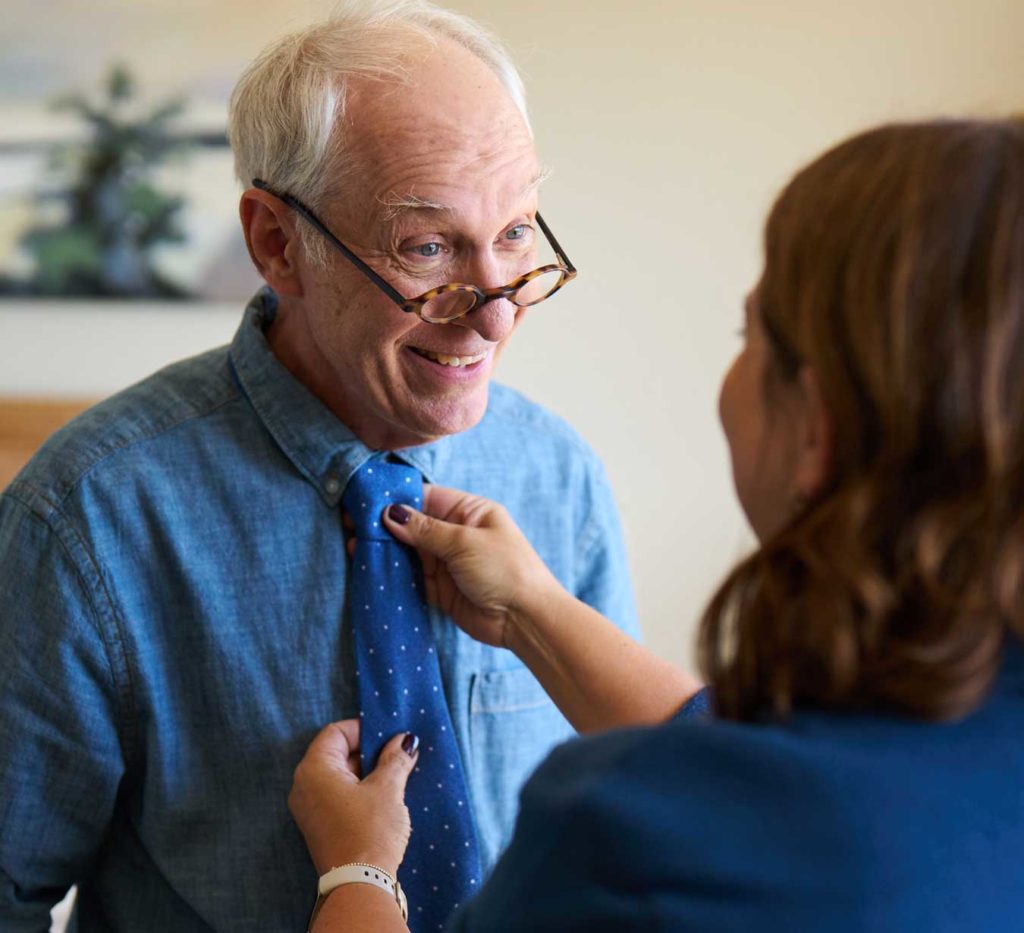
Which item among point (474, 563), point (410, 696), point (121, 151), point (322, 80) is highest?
point (322, 80)

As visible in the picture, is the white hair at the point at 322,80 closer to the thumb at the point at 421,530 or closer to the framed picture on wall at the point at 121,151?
the thumb at the point at 421,530

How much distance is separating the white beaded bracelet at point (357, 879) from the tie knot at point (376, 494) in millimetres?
354

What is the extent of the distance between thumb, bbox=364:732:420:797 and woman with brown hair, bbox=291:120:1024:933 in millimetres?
449

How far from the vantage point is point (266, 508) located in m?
1.30

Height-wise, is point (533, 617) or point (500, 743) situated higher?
point (533, 617)

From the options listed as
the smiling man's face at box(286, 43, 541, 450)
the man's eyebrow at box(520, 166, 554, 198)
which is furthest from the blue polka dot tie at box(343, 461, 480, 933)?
the man's eyebrow at box(520, 166, 554, 198)

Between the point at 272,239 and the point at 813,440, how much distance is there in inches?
30.0

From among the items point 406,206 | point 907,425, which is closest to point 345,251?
point 406,206

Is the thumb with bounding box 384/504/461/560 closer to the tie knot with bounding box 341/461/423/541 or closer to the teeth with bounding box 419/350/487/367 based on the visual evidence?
the tie knot with bounding box 341/461/423/541

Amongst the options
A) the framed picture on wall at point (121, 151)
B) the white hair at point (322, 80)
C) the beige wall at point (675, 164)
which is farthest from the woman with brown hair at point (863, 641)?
the framed picture on wall at point (121, 151)

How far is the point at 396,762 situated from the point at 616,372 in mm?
1641

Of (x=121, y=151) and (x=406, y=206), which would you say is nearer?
(x=406, y=206)

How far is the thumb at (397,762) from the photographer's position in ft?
4.00

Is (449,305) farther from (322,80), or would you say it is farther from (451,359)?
(322,80)
